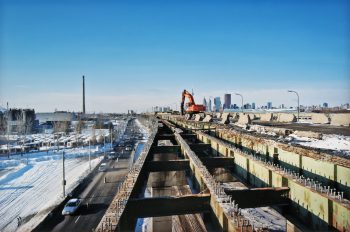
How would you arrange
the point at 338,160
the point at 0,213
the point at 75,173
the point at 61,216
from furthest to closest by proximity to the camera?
the point at 75,173
the point at 0,213
the point at 61,216
the point at 338,160

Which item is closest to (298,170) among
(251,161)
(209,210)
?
(251,161)

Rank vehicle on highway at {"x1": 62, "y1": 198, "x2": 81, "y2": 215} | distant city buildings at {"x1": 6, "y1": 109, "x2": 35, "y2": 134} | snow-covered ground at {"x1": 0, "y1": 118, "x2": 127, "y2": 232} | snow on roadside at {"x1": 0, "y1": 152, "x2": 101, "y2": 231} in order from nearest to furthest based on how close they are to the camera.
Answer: vehicle on highway at {"x1": 62, "y1": 198, "x2": 81, "y2": 215}
snow-covered ground at {"x1": 0, "y1": 118, "x2": 127, "y2": 232}
snow on roadside at {"x1": 0, "y1": 152, "x2": 101, "y2": 231}
distant city buildings at {"x1": 6, "y1": 109, "x2": 35, "y2": 134}

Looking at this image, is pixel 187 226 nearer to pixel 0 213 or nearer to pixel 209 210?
pixel 209 210

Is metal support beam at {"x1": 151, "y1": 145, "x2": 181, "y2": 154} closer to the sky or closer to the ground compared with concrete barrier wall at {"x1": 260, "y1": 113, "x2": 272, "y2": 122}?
A: closer to the ground

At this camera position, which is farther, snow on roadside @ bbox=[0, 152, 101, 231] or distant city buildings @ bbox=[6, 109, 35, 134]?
distant city buildings @ bbox=[6, 109, 35, 134]

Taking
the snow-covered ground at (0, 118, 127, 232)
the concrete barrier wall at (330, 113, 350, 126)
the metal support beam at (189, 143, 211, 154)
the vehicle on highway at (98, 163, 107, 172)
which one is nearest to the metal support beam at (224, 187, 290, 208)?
the metal support beam at (189, 143, 211, 154)

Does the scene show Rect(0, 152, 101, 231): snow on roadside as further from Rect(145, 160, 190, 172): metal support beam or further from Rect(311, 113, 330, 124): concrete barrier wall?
Rect(311, 113, 330, 124): concrete barrier wall
